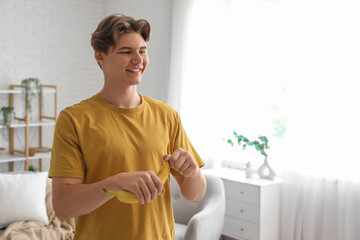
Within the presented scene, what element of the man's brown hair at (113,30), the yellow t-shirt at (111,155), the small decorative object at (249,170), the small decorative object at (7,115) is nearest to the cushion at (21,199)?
the small decorative object at (7,115)

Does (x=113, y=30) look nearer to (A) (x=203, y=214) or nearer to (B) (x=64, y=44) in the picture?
(A) (x=203, y=214)

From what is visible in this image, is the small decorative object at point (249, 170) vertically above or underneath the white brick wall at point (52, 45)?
underneath

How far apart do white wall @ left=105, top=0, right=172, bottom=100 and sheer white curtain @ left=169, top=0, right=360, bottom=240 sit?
273mm

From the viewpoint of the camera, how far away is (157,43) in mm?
5289

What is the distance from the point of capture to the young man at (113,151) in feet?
3.73

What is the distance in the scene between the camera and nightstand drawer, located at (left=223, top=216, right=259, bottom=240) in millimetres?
3809

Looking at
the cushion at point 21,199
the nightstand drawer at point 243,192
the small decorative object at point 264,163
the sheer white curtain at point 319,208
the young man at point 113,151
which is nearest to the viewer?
the young man at point 113,151

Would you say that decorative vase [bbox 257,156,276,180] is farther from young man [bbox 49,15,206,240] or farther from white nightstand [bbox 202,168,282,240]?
young man [bbox 49,15,206,240]

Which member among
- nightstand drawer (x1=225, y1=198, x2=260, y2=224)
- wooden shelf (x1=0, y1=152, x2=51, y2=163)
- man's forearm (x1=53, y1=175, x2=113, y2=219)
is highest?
man's forearm (x1=53, y1=175, x2=113, y2=219)

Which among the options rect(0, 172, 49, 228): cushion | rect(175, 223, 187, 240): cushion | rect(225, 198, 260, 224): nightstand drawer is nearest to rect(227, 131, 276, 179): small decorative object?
rect(225, 198, 260, 224): nightstand drawer

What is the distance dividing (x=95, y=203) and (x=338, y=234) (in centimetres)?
300

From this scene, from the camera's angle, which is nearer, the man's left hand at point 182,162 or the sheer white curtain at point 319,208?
the man's left hand at point 182,162

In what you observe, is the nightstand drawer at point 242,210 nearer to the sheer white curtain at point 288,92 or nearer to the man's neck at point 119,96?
the sheer white curtain at point 288,92

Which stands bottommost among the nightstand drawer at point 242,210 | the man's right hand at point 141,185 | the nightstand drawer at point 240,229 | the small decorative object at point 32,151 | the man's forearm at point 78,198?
the nightstand drawer at point 240,229
